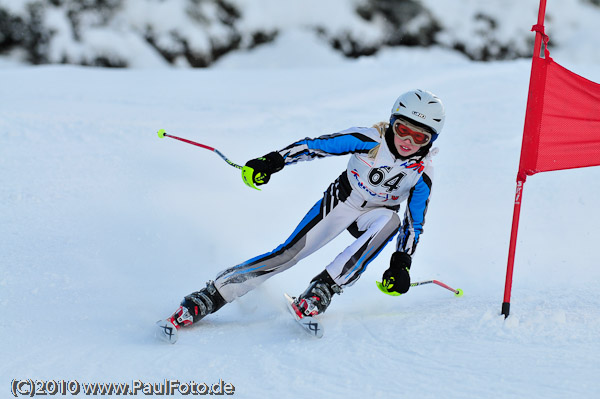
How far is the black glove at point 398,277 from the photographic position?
3541 mm

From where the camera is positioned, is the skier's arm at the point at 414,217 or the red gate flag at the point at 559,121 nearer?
the red gate flag at the point at 559,121

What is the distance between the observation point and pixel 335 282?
12.0ft

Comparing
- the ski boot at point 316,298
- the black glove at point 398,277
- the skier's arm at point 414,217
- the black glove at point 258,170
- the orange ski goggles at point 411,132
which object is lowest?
the ski boot at point 316,298

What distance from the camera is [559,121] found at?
3.61 metres

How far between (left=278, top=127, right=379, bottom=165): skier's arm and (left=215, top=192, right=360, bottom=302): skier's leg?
1.02 feet

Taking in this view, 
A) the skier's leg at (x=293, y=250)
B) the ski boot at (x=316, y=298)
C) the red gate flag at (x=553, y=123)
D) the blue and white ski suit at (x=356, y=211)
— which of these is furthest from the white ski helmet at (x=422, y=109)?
the ski boot at (x=316, y=298)

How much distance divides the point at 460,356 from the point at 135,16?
1114cm

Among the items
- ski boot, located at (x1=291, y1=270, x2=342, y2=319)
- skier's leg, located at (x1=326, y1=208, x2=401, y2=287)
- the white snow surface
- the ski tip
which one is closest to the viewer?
the white snow surface

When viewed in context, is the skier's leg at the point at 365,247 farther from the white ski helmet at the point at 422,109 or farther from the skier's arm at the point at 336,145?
the white ski helmet at the point at 422,109

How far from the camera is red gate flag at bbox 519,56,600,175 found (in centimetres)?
352

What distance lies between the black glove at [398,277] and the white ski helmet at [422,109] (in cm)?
73

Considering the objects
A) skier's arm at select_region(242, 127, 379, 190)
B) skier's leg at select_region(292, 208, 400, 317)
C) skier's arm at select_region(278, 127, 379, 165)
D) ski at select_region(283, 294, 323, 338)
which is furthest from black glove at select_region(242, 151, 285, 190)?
ski at select_region(283, 294, 323, 338)

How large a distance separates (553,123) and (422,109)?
0.71 m

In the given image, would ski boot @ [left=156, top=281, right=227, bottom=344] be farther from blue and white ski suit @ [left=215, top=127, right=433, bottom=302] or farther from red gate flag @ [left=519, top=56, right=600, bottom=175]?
red gate flag @ [left=519, top=56, right=600, bottom=175]
